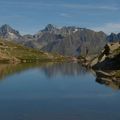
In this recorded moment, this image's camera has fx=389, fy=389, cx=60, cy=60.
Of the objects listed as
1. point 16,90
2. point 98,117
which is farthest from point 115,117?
point 16,90

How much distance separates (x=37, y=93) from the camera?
107875 millimetres

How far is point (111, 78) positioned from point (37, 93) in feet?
143

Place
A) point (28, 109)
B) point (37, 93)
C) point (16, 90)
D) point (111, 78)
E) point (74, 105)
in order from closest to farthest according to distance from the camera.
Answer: point (28, 109), point (74, 105), point (37, 93), point (16, 90), point (111, 78)

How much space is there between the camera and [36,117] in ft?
233

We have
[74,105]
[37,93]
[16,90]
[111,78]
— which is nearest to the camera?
[74,105]

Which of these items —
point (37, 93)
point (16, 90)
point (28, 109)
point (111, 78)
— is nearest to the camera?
point (28, 109)

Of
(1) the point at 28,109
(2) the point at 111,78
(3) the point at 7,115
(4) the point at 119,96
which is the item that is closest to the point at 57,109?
(1) the point at 28,109

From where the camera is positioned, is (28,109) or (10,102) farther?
(10,102)

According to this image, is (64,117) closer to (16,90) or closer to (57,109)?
(57,109)

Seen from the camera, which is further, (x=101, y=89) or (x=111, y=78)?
(x=111, y=78)

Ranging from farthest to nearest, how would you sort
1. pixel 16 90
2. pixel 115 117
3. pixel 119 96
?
pixel 16 90, pixel 119 96, pixel 115 117

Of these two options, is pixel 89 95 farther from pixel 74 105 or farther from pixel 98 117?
pixel 98 117

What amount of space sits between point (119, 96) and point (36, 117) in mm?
33090

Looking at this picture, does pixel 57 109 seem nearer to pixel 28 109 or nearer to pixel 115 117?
pixel 28 109
